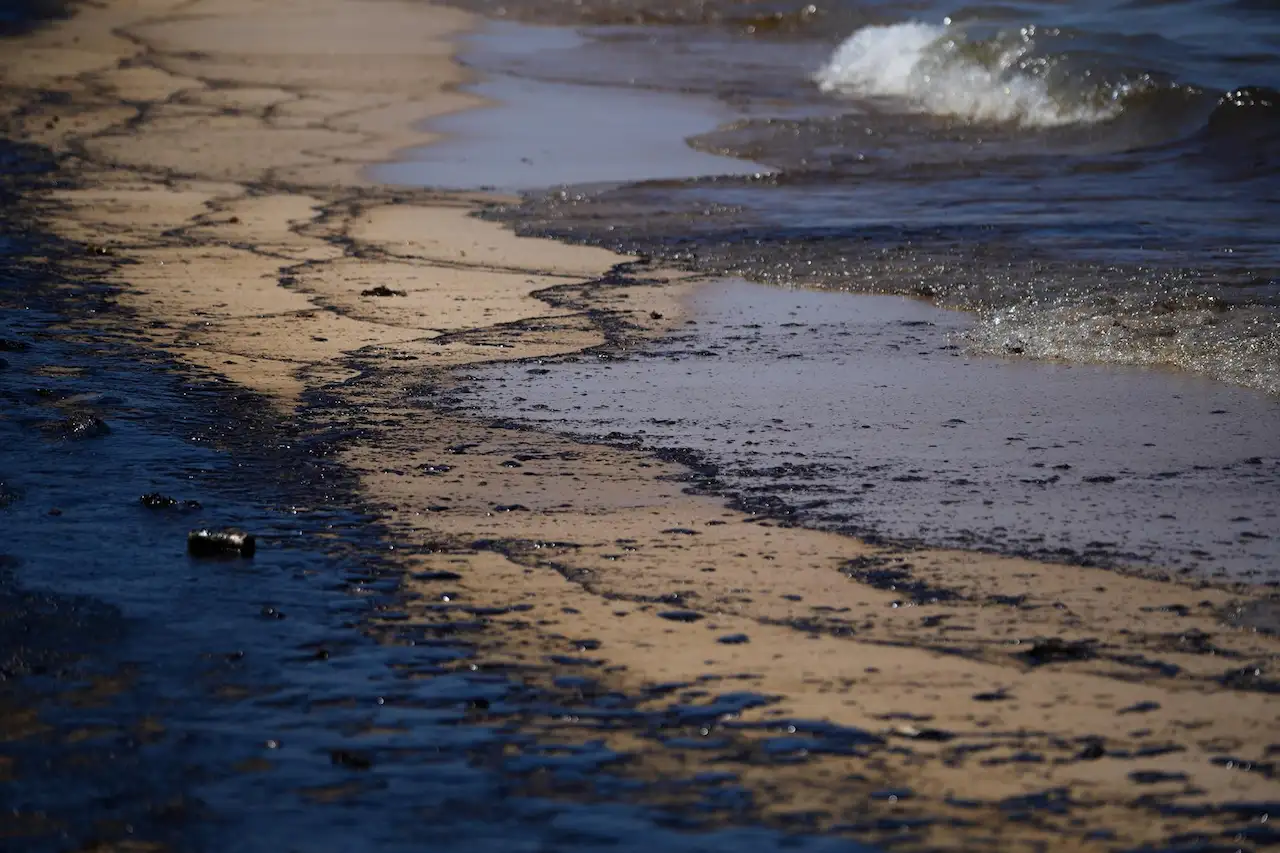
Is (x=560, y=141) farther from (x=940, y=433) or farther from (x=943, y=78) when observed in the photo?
(x=940, y=433)

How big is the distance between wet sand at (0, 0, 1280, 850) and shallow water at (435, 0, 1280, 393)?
948 millimetres

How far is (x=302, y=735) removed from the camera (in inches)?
88.7

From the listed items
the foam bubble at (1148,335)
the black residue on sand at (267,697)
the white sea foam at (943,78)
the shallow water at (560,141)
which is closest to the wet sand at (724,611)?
the black residue on sand at (267,697)

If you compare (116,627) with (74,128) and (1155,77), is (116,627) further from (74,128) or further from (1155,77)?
(1155,77)

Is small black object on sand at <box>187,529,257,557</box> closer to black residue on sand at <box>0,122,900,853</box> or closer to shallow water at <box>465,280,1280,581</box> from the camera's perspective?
black residue on sand at <box>0,122,900,853</box>

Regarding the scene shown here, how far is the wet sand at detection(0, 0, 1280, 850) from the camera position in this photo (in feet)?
7.06

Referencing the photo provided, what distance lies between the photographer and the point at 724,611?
8.88 ft

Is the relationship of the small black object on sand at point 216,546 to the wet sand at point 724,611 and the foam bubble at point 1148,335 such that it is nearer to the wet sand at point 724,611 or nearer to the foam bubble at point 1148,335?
the wet sand at point 724,611

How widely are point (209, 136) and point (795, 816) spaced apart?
7717mm

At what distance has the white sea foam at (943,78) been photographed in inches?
410

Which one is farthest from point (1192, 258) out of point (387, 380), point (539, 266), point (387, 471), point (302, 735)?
point (302, 735)

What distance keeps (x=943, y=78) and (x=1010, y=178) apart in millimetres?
4205

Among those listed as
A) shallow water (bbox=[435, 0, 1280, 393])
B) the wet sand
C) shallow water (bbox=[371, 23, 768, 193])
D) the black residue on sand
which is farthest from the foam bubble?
shallow water (bbox=[371, 23, 768, 193])

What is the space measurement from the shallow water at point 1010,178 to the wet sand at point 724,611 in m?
0.95
